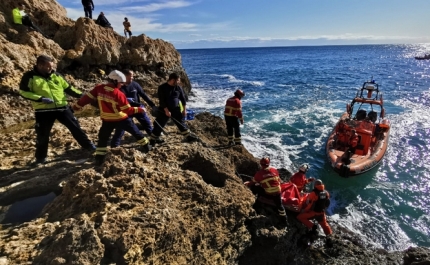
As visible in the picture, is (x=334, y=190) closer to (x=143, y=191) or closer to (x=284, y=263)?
(x=284, y=263)

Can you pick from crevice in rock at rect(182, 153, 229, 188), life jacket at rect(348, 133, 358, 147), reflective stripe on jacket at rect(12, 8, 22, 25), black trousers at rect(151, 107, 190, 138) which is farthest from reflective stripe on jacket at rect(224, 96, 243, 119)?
reflective stripe on jacket at rect(12, 8, 22, 25)

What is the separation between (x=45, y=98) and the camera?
5.09 m

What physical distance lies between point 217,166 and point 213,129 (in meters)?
4.11

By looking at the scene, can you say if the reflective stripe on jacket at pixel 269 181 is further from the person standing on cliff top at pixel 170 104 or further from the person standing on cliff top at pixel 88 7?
the person standing on cliff top at pixel 88 7

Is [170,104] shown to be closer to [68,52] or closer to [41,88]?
[41,88]

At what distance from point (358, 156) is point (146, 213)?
9.95 metres

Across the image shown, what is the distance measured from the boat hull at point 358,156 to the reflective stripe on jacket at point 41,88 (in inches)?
356

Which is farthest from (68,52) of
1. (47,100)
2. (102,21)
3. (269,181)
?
(269,181)

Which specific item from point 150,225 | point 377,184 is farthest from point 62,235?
point 377,184

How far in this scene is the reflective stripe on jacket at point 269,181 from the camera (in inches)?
230

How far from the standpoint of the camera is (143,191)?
4191 millimetres

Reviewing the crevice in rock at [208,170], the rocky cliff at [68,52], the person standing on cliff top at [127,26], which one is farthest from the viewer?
the person standing on cliff top at [127,26]

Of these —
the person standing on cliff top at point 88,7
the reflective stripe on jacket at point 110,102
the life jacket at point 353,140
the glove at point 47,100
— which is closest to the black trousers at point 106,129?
the reflective stripe on jacket at point 110,102

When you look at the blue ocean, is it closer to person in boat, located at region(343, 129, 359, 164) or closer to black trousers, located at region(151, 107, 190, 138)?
person in boat, located at region(343, 129, 359, 164)
